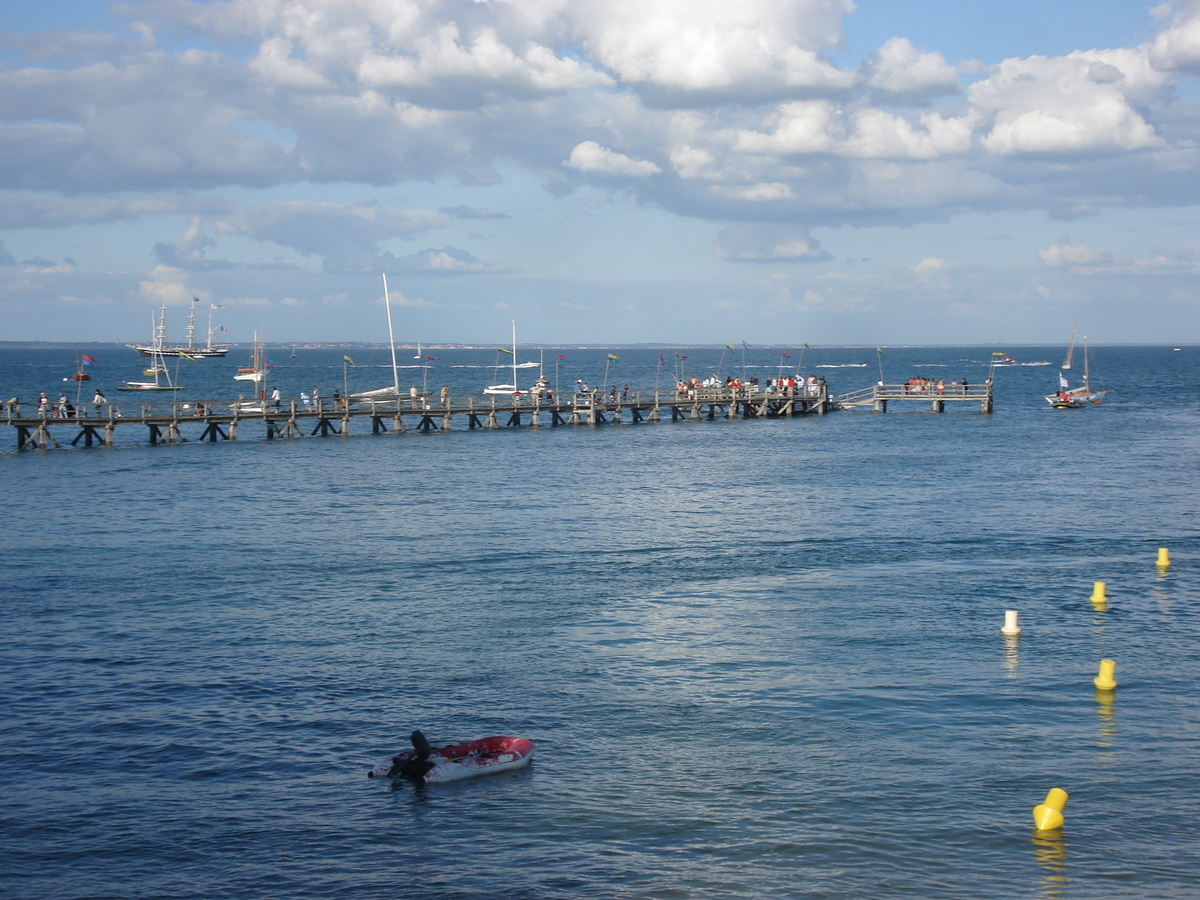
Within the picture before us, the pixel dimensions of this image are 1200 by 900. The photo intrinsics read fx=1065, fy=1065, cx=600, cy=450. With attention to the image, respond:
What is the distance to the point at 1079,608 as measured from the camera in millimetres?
25672

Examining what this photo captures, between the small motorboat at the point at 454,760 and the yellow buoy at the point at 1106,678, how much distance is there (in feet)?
35.8

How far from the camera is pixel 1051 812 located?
14758 millimetres

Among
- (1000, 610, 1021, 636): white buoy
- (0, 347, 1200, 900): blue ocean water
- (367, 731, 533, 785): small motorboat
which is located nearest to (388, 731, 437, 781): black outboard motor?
(367, 731, 533, 785): small motorboat

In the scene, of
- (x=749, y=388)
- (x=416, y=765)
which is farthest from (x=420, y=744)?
(x=749, y=388)

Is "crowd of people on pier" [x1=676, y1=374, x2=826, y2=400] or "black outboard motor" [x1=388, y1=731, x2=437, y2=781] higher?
"crowd of people on pier" [x1=676, y1=374, x2=826, y2=400]

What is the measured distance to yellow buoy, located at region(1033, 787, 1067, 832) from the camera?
14742mm

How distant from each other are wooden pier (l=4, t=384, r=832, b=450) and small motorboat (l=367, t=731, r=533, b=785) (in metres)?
47.8

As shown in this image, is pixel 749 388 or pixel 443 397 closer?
pixel 443 397

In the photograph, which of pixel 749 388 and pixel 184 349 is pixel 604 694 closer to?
pixel 749 388

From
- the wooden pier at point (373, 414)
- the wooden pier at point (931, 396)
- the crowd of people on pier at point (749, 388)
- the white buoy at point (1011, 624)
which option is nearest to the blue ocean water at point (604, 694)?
the white buoy at point (1011, 624)

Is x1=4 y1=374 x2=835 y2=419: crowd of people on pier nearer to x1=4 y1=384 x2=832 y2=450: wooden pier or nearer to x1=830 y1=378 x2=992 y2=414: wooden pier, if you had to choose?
x1=4 y1=384 x2=832 y2=450: wooden pier

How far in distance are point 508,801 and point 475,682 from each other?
5.00 meters

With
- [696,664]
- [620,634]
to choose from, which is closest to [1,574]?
[620,634]

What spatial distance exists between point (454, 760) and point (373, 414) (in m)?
51.9
